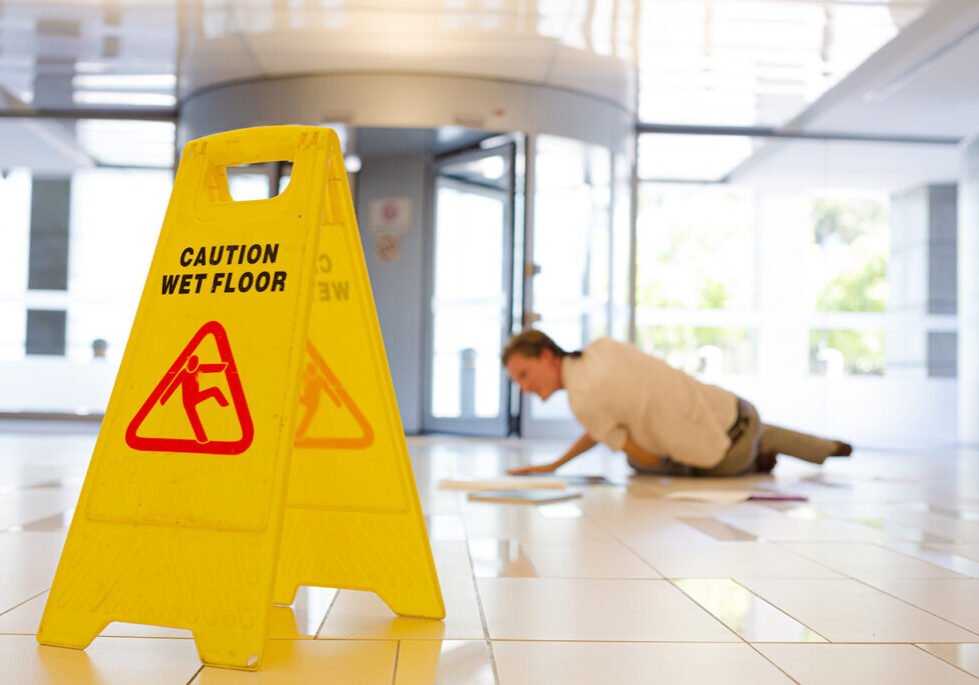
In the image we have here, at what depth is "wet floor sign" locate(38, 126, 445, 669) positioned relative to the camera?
1.33 meters

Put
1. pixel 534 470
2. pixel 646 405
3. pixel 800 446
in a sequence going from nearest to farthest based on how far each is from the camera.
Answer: pixel 646 405
pixel 534 470
pixel 800 446

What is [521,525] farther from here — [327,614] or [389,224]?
[389,224]

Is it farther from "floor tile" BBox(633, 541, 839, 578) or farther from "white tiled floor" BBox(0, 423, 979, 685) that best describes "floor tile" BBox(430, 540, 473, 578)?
"floor tile" BBox(633, 541, 839, 578)

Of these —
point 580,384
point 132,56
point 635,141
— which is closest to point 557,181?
point 635,141

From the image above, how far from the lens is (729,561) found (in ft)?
6.97

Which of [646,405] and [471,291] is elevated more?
[471,291]

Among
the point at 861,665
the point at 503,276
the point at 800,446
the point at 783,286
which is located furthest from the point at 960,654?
the point at 783,286

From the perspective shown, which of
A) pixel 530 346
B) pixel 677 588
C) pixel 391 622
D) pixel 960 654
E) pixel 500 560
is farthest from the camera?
pixel 530 346

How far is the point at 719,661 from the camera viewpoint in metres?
1.34

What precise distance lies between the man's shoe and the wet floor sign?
3.02 m

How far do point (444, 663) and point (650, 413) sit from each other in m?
2.59

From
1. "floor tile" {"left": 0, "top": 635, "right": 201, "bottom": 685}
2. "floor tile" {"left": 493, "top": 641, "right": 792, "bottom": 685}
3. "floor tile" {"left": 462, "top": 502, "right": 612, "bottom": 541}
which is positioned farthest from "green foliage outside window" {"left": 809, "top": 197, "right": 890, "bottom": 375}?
"floor tile" {"left": 0, "top": 635, "right": 201, "bottom": 685}

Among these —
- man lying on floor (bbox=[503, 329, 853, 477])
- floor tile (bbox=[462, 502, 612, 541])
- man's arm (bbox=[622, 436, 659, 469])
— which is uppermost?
man lying on floor (bbox=[503, 329, 853, 477])

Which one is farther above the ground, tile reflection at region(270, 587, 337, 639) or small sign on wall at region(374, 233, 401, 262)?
small sign on wall at region(374, 233, 401, 262)
